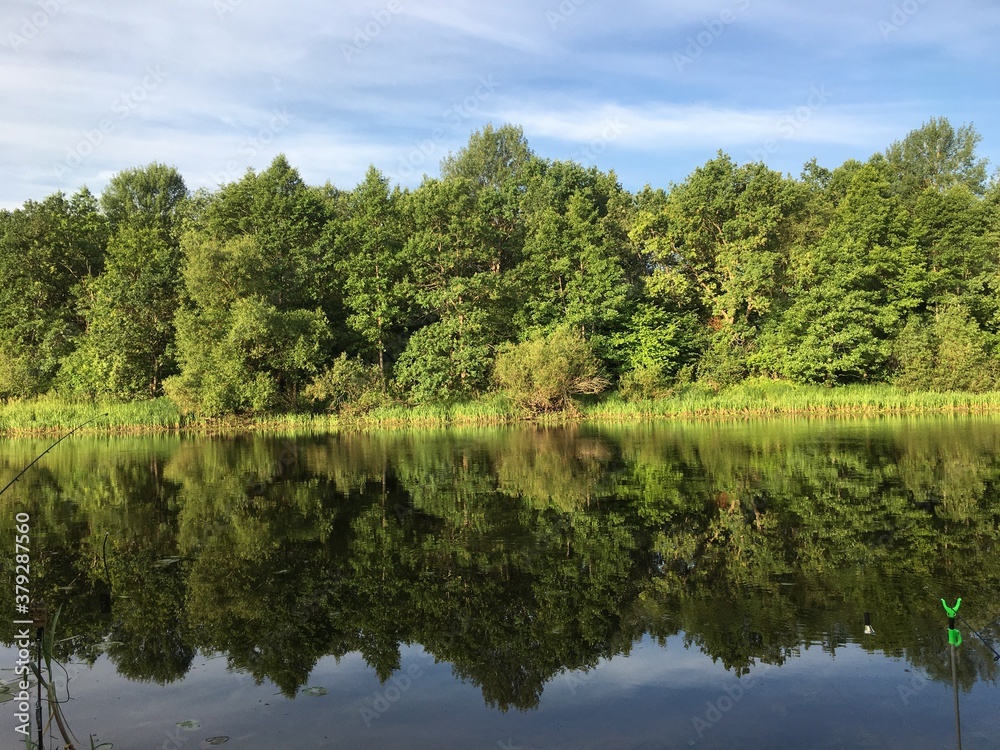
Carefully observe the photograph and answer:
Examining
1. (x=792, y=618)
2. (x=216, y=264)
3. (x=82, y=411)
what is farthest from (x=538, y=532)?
(x=82, y=411)

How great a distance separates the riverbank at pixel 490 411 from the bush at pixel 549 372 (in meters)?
0.80

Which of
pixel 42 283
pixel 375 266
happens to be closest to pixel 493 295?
pixel 375 266

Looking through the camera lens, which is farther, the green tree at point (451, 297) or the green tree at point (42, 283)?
the green tree at point (42, 283)

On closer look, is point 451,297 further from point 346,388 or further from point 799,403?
point 799,403

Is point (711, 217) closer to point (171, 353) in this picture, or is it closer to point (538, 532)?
point (171, 353)

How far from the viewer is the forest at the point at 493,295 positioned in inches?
1485

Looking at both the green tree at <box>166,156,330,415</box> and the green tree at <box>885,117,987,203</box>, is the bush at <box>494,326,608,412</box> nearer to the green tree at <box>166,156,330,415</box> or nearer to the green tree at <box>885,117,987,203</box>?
→ the green tree at <box>166,156,330,415</box>

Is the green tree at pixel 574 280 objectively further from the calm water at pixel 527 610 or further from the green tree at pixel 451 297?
the calm water at pixel 527 610

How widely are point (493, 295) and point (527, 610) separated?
31.7 meters

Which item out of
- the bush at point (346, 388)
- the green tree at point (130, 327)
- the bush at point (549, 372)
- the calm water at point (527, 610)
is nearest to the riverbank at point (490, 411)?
the bush at point (346, 388)

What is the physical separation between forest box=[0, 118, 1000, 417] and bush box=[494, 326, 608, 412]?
11 centimetres

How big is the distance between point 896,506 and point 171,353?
36910 millimetres

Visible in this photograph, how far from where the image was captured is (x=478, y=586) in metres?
9.59

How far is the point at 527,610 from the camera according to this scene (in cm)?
861
